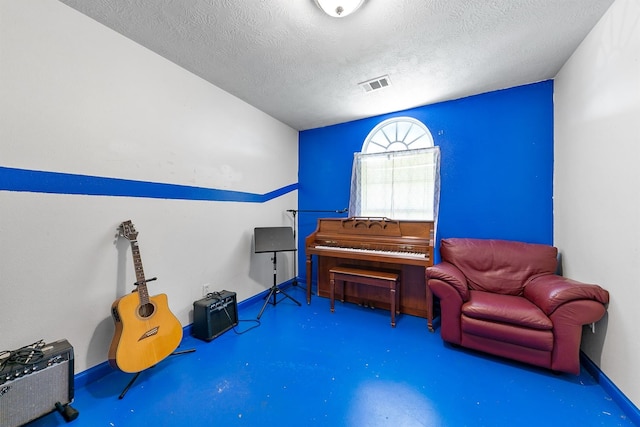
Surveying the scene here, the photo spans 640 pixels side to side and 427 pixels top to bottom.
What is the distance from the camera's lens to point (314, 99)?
287cm

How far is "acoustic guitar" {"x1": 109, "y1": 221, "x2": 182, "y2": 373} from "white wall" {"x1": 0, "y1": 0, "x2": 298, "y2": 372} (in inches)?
6.7

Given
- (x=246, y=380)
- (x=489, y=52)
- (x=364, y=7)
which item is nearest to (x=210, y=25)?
(x=364, y=7)

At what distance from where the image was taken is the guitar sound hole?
175 centimetres

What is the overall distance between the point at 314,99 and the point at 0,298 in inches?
118

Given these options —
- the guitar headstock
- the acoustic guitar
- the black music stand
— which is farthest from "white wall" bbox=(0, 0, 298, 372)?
the black music stand

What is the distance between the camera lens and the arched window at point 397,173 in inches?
118

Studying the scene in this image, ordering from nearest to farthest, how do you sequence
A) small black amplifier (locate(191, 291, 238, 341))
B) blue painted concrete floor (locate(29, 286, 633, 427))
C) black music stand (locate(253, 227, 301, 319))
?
1. blue painted concrete floor (locate(29, 286, 633, 427))
2. small black amplifier (locate(191, 291, 238, 341))
3. black music stand (locate(253, 227, 301, 319))

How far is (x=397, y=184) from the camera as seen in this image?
3.20m

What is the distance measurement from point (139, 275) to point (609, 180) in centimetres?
345

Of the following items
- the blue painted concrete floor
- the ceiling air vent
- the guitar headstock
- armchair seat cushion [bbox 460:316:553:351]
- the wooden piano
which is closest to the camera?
the blue painted concrete floor

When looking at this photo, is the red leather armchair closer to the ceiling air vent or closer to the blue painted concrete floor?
the blue painted concrete floor

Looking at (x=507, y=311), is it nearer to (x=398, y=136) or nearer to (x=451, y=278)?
(x=451, y=278)

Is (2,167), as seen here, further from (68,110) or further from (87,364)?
(87,364)

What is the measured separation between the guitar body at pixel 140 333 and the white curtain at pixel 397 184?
8.18ft
